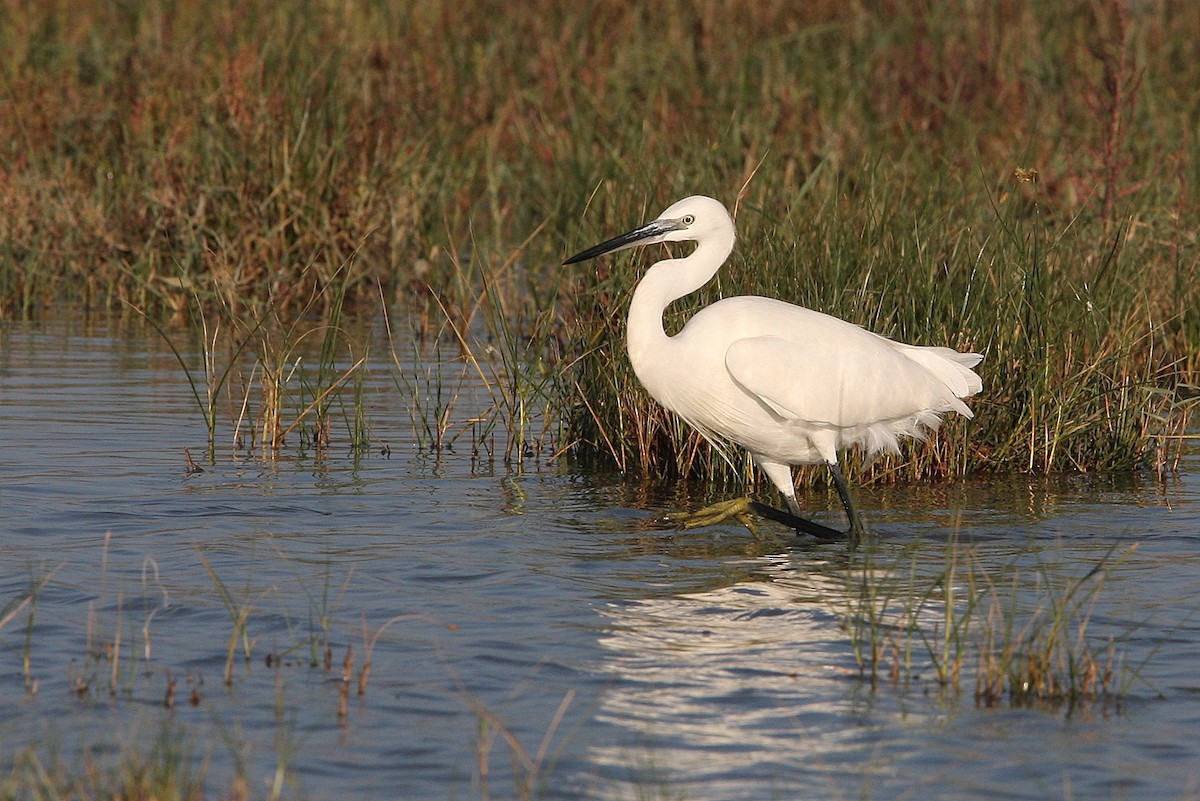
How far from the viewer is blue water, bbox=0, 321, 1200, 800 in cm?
391

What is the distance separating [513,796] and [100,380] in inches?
229

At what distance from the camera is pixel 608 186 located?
890 cm

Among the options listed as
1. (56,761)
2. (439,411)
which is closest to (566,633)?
(56,761)

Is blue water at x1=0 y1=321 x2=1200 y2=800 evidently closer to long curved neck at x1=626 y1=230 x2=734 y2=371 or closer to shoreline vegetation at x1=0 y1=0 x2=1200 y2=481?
shoreline vegetation at x1=0 y1=0 x2=1200 y2=481

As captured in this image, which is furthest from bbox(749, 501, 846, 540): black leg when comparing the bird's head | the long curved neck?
the bird's head

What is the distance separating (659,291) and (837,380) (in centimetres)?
71

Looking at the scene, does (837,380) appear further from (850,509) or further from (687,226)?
(687,226)

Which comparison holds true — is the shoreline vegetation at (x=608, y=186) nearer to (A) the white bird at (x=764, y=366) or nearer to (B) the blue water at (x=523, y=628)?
(B) the blue water at (x=523, y=628)

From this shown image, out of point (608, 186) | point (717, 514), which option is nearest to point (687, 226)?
point (717, 514)

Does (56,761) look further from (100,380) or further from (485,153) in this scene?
(485,153)

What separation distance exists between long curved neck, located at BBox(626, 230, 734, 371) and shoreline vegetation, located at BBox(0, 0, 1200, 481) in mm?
1031

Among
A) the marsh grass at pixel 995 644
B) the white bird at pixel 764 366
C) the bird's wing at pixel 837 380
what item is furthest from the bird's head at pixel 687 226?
the marsh grass at pixel 995 644

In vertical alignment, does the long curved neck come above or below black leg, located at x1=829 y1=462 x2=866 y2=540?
above

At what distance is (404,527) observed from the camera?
6293 mm
